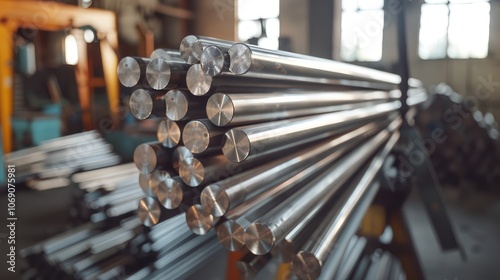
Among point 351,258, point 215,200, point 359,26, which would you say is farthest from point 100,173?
point 215,200

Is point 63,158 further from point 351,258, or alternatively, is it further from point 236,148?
point 236,148

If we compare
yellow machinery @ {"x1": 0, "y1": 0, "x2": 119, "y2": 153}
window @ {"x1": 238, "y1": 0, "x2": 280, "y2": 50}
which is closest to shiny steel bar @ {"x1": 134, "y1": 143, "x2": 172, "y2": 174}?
window @ {"x1": 238, "y1": 0, "x2": 280, "y2": 50}

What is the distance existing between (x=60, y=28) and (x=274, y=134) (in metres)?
1.72

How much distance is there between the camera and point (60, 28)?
1848 millimetres

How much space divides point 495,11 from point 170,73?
309cm

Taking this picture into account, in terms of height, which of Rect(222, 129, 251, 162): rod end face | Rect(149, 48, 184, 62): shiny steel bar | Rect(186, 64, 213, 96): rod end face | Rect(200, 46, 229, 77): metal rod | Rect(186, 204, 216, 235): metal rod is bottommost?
Rect(186, 204, 216, 235): metal rod

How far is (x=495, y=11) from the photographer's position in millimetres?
2811

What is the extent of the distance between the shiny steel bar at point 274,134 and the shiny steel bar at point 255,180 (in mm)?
34

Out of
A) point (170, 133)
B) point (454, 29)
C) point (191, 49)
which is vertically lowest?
point (170, 133)

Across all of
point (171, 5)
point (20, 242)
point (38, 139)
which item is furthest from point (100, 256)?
point (38, 139)

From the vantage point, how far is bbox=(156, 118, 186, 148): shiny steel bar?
493mm

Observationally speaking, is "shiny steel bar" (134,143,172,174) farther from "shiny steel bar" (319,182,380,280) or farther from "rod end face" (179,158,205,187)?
"shiny steel bar" (319,182,380,280)

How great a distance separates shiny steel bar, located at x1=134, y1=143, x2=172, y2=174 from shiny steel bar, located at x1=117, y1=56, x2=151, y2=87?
8 centimetres

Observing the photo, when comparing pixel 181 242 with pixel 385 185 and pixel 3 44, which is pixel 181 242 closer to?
pixel 385 185
